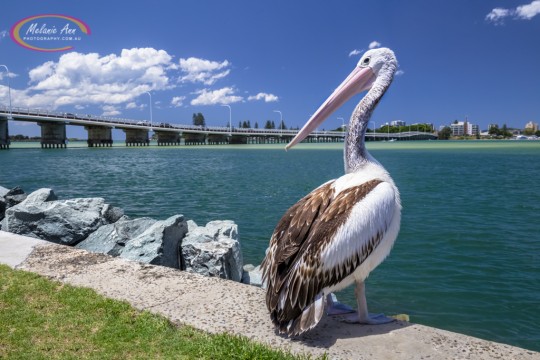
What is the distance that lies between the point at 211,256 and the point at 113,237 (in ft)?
7.84

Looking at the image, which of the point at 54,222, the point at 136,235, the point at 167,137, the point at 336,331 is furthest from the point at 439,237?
the point at 167,137

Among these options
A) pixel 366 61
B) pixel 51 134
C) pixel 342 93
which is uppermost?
pixel 51 134

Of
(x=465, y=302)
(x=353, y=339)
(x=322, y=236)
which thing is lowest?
(x=465, y=302)

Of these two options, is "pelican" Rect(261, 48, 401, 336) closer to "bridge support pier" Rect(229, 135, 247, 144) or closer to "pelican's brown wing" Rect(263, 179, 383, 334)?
"pelican's brown wing" Rect(263, 179, 383, 334)

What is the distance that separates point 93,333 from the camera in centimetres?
307

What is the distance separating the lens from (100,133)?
8144cm

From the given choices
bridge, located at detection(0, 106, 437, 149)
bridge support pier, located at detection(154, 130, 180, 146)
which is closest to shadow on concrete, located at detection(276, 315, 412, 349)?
bridge, located at detection(0, 106, 437, 149)

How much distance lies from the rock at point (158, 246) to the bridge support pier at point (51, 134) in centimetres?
7670

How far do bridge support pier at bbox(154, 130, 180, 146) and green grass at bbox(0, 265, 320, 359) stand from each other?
92.7 m

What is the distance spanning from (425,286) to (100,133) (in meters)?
83.7

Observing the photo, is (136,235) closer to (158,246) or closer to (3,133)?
(158,246)

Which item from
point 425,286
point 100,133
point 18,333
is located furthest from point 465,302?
point 100,133

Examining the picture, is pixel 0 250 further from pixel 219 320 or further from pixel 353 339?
pixel 353 339

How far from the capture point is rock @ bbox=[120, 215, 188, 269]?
5.66m
